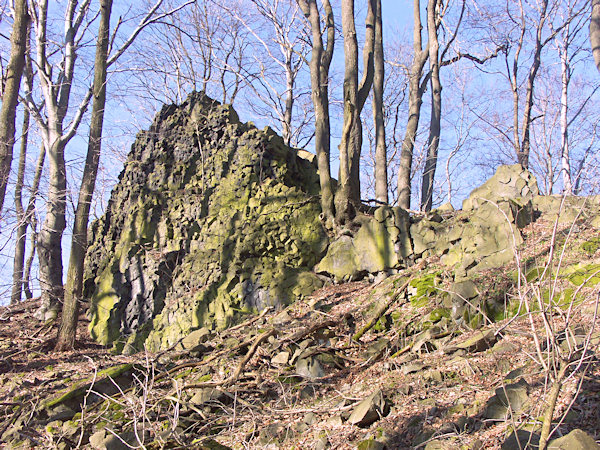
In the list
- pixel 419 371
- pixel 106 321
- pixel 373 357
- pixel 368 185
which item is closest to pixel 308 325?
pixel 373 357

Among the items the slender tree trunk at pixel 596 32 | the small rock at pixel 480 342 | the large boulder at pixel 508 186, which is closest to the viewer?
the small rock at pixel 480 342

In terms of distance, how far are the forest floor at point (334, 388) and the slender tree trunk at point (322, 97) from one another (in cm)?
257

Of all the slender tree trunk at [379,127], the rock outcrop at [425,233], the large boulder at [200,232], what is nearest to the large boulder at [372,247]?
the rock outcrop at [425,233]

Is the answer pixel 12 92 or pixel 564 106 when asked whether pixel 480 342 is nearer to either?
pixel 12 92

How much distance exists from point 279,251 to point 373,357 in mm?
4192

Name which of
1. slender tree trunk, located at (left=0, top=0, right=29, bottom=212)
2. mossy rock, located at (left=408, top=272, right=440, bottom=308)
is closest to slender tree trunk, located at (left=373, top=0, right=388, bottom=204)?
mossy rock, located at (left=408, top=272, right=440, bottom=308)

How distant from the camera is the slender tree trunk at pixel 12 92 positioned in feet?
26.1

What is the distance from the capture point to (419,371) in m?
5.25

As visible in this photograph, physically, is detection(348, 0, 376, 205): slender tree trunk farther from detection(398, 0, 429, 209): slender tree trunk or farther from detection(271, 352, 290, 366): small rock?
detection(271, 352, 290, 366): small rock

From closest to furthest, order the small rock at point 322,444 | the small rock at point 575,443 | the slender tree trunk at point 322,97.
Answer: the small rock at point 575,443 → the small rock at point 322,444 → the slender tree trunk at point 322,97

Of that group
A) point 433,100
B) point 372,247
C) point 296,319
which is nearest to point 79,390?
point 296,319

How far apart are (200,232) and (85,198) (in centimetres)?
249

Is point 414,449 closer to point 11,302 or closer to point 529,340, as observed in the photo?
point 529,340

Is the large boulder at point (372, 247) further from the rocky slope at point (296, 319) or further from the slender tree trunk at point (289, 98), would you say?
the slender tree trunk at point (289, 98)
